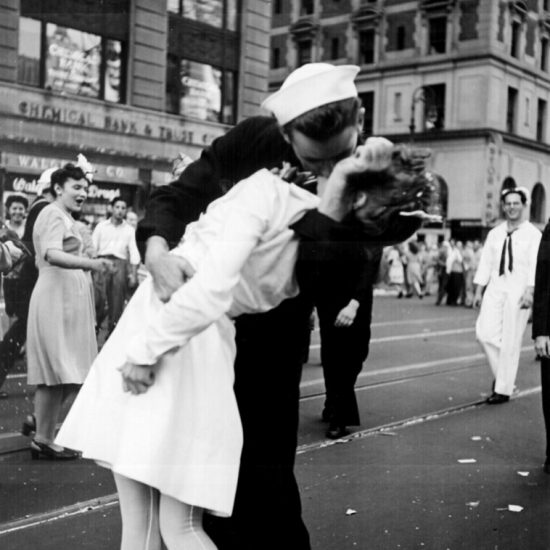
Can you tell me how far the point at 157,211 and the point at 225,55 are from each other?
204 centimetres

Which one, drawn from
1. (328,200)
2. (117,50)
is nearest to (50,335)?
(117,50)

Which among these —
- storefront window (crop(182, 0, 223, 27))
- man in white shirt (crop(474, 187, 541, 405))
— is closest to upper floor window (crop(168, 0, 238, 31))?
storefront window (crop(182, 0, 223, 27))

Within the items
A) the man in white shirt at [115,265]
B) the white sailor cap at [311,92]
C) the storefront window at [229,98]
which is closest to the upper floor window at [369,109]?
the storefront window at [229,98]

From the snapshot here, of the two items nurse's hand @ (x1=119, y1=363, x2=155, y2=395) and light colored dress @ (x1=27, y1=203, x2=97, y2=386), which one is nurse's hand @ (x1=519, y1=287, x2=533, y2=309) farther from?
nurse's hand @ (x1=119, y1=363, x2=155, y2=395)

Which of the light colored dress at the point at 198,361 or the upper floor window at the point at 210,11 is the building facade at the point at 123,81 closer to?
the upper floor window at the point at 210,11

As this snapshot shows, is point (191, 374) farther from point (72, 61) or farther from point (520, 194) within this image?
point (520, 194)

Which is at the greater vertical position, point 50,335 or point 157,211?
point 157,211

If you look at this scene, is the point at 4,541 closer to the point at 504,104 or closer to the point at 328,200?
the point at 328,200

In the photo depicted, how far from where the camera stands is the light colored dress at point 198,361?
1699 mm

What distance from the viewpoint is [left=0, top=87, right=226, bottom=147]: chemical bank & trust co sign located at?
11.8 ft

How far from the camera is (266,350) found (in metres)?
2.04

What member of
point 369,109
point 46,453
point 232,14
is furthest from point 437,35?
point 46,453

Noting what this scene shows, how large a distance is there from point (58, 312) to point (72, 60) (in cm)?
127

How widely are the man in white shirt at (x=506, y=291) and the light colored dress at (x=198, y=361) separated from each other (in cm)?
427
